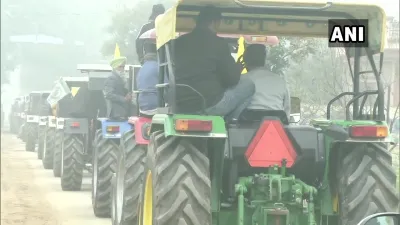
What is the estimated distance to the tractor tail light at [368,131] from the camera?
27.7 feet

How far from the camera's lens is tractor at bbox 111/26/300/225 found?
10884mm

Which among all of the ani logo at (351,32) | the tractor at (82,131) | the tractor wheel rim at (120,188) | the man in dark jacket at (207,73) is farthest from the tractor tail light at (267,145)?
the tractor at (82,131)

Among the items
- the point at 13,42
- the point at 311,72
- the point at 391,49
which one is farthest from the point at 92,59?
the point at 311,72

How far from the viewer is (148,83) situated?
11844 mm

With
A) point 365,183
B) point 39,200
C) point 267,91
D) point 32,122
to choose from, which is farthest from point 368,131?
point 32,122

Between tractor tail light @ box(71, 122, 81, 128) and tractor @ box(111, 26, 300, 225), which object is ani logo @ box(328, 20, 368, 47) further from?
tractor tail light @ box(71, 122, 81, 128)

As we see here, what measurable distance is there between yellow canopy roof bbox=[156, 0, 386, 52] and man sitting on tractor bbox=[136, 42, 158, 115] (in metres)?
1.20

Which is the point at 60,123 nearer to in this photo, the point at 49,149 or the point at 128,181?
the point at 49,149

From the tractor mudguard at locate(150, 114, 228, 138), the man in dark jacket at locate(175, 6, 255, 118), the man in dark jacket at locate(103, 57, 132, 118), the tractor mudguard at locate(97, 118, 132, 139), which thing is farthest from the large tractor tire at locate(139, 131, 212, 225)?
the man in dark jacket at locate(103, 57, 132, 118)

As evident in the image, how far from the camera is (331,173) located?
8.82 meters

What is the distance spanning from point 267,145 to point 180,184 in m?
0.96

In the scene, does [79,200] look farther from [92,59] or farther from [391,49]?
[92,59]

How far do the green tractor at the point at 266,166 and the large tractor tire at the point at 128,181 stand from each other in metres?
1.70

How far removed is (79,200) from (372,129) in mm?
9505
